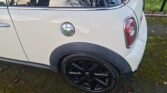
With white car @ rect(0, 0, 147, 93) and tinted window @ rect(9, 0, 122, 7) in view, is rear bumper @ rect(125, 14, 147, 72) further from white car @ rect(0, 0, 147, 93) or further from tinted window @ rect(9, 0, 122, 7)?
tinted window @ rect(9, 0, 122, 7)

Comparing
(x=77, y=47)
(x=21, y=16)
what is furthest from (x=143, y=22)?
(x=21, y=16)

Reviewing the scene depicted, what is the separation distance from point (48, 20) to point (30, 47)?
1.54 feet

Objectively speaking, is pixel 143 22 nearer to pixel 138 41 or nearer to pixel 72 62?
pixel 138 41

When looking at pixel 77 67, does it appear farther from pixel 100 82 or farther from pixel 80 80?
pixel 100 82

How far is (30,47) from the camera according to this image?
329 centimetres

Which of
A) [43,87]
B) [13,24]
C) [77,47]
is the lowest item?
[43,87]

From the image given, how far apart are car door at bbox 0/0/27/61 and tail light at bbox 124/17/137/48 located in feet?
4.08

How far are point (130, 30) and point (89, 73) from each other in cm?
73

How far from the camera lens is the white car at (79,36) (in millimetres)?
2881

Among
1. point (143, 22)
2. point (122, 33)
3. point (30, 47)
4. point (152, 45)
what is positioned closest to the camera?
point (122, 33)

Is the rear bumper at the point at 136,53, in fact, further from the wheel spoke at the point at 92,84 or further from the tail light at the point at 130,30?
the wheel spoke at the point at 92,84

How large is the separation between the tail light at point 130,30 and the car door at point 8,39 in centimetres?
124

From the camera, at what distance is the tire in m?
3.12

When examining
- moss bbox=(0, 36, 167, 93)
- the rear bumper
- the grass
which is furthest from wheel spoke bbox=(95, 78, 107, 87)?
the grass
